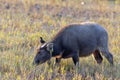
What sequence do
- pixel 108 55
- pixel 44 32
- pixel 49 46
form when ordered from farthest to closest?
pixel 44 32
pixel 108 55
pixel 49 46

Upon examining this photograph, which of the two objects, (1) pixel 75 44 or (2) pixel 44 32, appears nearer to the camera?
(1) pixel 75 44

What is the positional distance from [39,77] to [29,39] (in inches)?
137

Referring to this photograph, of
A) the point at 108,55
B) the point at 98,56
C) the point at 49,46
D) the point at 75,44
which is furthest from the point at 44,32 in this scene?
the point at 49,46

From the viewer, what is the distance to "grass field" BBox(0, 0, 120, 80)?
32.0 feet

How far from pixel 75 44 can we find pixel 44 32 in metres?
3.41

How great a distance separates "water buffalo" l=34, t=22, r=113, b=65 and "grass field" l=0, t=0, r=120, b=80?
243mm

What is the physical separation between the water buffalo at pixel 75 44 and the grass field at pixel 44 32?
0.24 m

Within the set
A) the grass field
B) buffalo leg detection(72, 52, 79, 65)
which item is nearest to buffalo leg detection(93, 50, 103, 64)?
the grass field

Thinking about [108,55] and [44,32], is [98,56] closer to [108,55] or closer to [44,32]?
[108,55]

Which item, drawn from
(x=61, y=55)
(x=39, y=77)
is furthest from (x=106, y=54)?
(x=39, y=77)

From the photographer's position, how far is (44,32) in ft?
44.7

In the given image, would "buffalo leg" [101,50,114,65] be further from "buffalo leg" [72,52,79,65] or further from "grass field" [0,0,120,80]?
"buffalo leg" [72,52,79,65]

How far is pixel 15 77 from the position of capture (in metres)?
9.32

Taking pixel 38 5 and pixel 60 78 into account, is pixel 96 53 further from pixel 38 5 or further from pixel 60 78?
pixel 38 5
